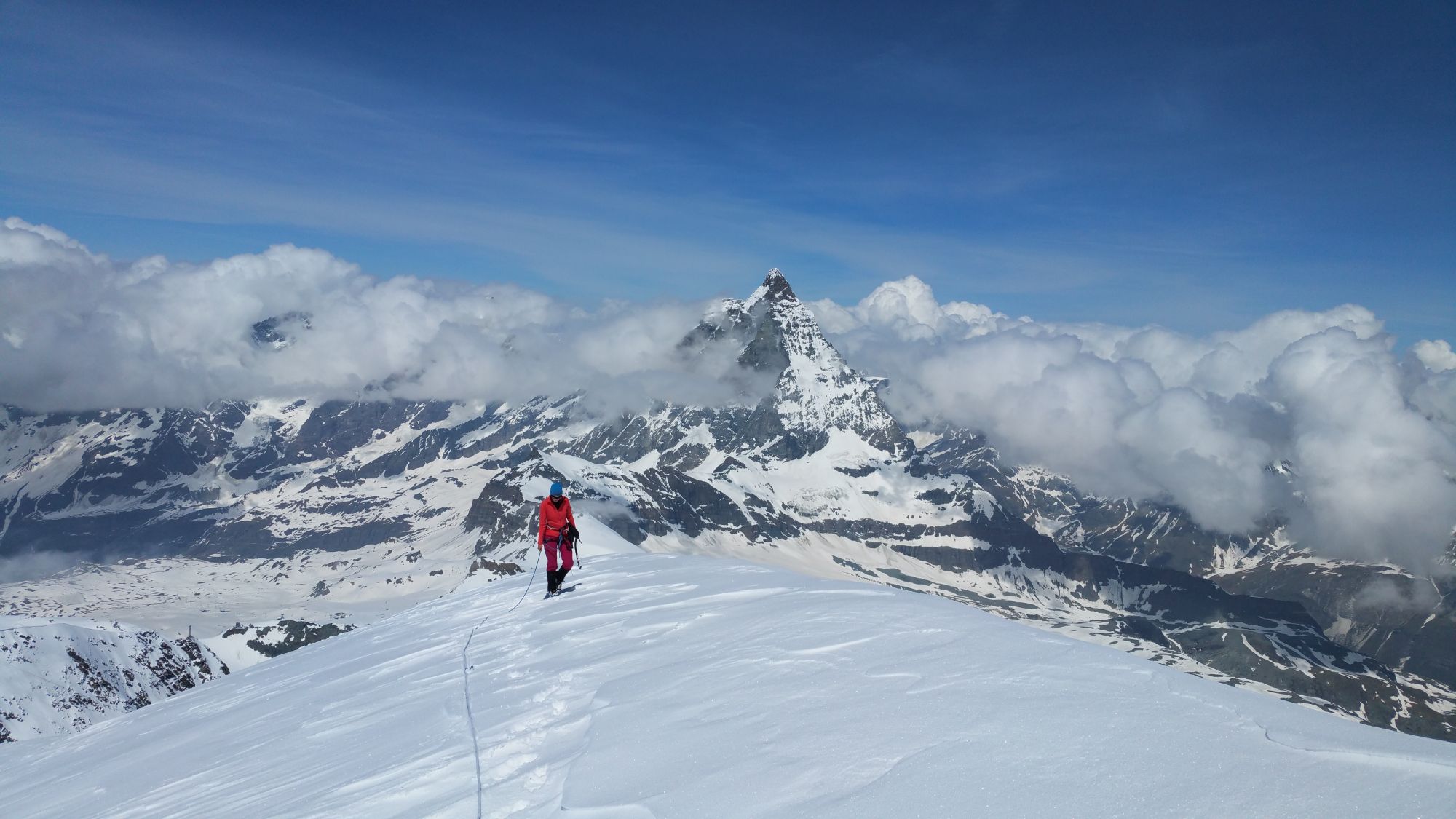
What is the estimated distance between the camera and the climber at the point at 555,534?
73.4 ft

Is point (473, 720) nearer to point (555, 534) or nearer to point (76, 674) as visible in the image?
point (555, 534)

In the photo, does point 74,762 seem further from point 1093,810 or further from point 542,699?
point 1093,810

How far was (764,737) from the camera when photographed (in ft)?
26.9

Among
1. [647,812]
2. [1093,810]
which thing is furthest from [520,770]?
[1093,810]

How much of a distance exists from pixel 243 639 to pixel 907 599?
552 feet

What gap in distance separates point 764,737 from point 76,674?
66839 millimetres

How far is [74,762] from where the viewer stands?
16.7m

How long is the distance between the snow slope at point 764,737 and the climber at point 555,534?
16.3ft

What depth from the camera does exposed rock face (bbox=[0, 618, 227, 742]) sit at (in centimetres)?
4919

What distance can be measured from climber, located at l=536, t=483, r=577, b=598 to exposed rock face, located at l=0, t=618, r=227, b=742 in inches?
1729

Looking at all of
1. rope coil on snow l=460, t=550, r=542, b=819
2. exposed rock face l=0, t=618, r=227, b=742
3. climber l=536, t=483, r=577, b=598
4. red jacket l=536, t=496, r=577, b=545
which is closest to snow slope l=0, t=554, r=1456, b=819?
rope coil on snow l=460, t=550, r=542, b=819

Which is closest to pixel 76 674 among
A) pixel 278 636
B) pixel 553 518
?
pixel 553 518

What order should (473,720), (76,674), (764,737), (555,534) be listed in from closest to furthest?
(764,737) → (473,720) → (555,534) → (76,674)

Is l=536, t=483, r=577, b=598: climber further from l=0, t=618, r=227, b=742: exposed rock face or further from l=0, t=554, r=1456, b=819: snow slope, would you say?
l=0, t=618, r=227, b=742: exposed rock face
